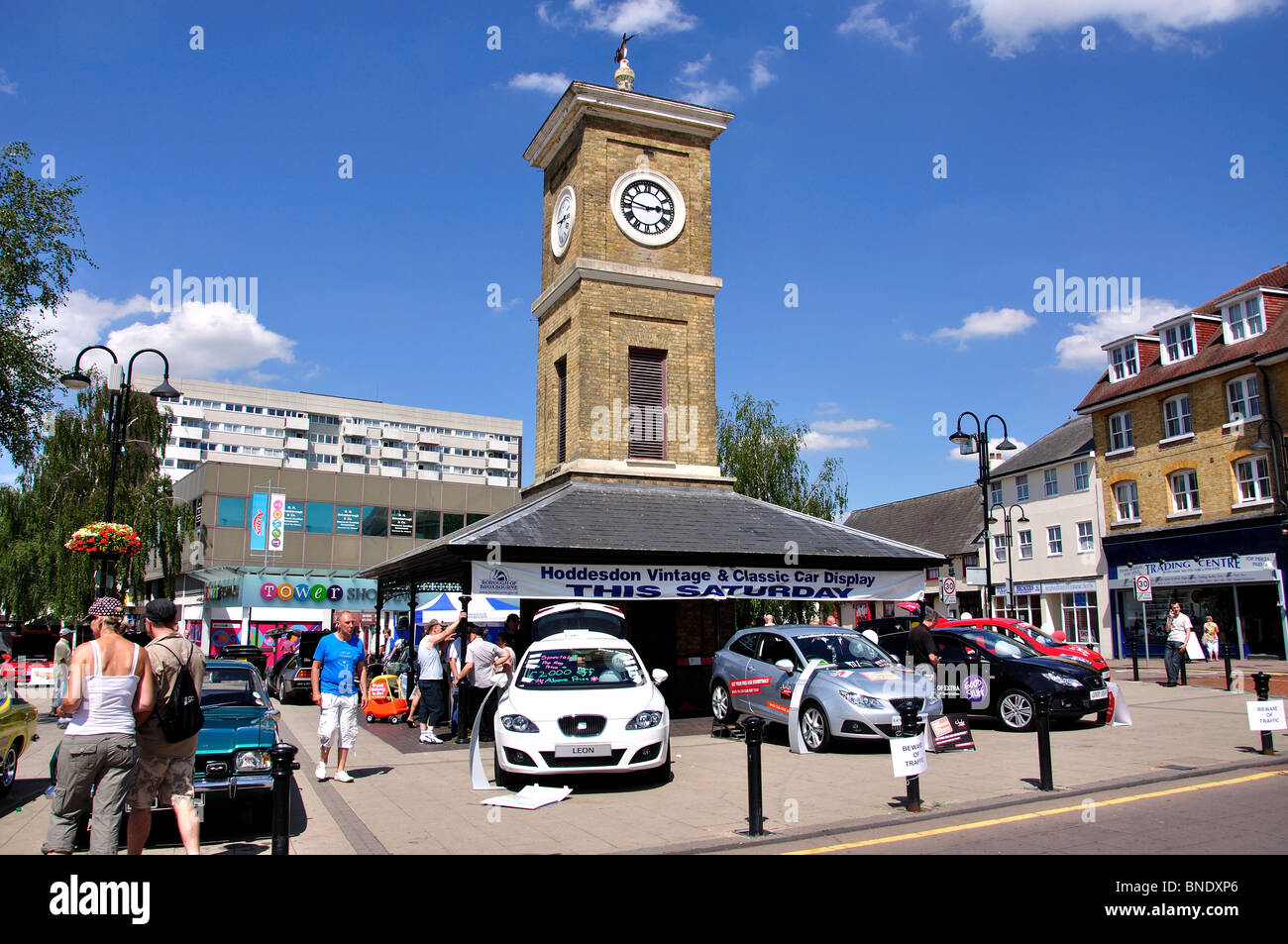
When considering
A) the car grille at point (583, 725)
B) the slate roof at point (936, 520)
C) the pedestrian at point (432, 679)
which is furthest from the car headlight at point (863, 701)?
the slate roof at point (936, 520)

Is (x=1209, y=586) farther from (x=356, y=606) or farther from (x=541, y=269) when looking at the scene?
(x=356, y=606)

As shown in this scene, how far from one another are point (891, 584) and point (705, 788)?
28.4 feet

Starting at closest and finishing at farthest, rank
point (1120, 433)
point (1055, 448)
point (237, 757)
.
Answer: point (237, 757)
point (1120, 433)
point (1055, 448)

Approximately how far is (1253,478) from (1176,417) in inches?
170

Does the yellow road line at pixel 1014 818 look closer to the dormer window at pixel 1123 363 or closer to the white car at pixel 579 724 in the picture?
the white car at pixel 579 724

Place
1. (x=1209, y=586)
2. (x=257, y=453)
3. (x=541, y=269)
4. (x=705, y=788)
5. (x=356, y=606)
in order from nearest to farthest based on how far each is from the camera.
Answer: (x=705, y=788) < (x=541, y=269) < (x=1209, y=586) < (x=356, y=606) < (x=257, y=453)

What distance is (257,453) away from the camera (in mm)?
91062

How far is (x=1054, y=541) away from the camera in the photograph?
136 feet

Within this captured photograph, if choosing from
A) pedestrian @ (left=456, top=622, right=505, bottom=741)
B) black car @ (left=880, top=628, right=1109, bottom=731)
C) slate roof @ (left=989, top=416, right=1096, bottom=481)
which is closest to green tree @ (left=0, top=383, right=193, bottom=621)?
pedestrian @ (left=456, top=622, right=505, bottom=741)

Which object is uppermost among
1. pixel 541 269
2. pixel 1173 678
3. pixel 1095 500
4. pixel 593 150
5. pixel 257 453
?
pixel 257 453

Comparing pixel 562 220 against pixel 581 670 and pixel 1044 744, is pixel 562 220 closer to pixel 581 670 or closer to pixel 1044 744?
pixel 581 670

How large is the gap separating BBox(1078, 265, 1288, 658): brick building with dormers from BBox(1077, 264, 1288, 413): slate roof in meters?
0.06

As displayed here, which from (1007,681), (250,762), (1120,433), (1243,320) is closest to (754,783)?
(250,762)
